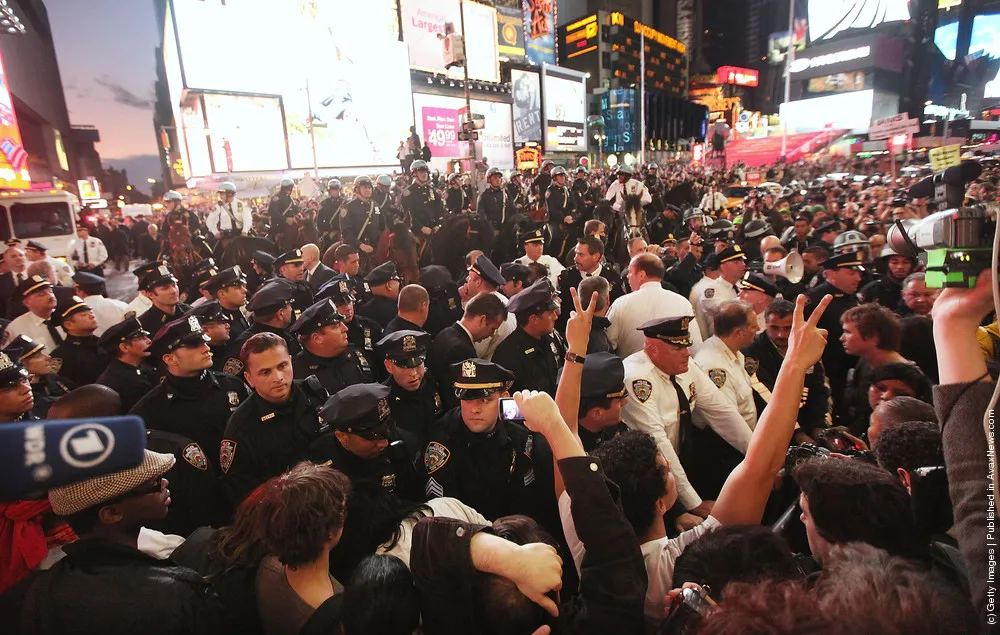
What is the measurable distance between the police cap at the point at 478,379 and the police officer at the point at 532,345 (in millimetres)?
1041

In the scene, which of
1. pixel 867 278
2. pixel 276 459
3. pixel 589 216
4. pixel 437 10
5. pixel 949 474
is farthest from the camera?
pixel 437 10

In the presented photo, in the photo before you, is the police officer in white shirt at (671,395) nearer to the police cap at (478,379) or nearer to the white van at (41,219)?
the police cap at (478,379)

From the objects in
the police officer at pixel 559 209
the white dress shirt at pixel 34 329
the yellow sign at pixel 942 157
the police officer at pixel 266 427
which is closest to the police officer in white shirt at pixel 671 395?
the police officer at pixel 266 427

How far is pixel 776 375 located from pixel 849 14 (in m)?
49.7

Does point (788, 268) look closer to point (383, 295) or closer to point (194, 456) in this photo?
point (383, 295)

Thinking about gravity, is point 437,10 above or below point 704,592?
above

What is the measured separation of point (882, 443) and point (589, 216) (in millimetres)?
9318

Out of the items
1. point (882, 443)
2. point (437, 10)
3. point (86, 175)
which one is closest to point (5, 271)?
point (882, 443)

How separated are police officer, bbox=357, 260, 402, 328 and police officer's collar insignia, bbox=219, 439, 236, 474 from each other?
2.75 meters

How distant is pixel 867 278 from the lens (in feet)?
18.7

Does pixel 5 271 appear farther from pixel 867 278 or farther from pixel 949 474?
pixel 867 278

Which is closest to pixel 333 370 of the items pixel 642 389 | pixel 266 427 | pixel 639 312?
pixel 266 427

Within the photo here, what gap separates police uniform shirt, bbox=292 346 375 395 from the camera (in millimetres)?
3984

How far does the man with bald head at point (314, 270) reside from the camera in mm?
6691
